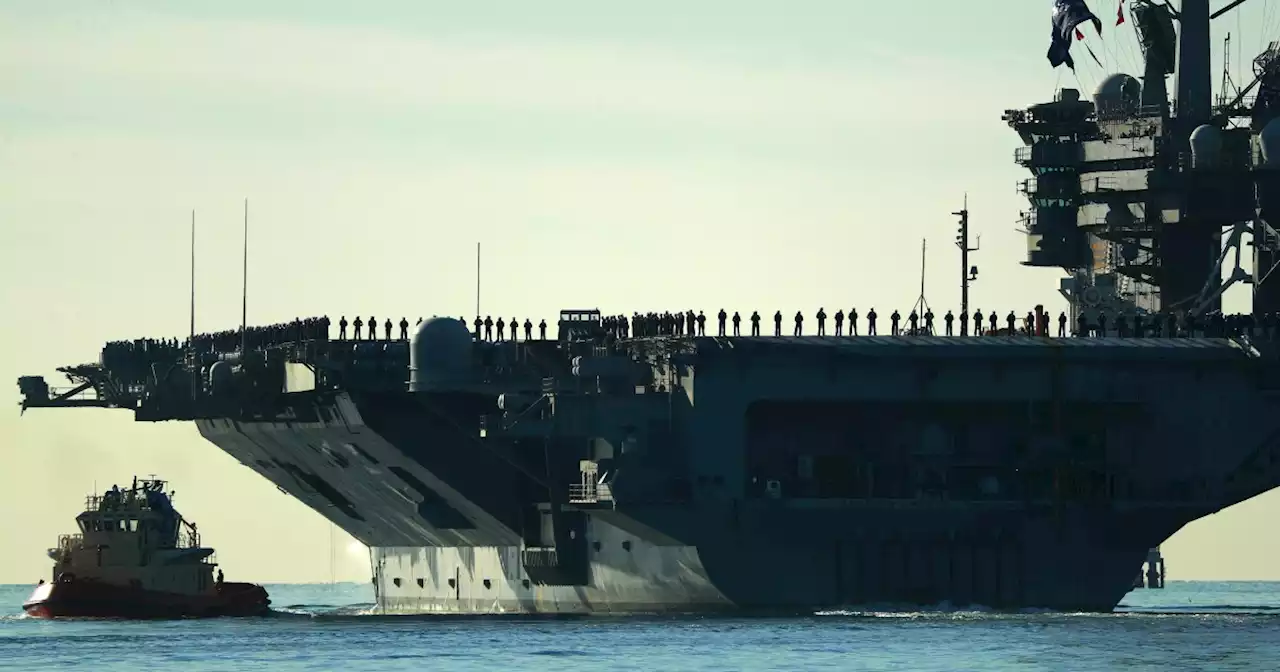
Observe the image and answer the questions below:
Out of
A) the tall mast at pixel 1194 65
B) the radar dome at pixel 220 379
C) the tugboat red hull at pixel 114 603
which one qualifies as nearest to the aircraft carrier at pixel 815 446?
the radar dome at pixel 220 379

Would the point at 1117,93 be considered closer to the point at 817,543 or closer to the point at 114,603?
the point at 817,543

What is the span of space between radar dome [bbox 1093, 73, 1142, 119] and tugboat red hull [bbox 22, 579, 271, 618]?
2796 centimetres

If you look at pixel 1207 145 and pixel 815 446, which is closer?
pixel 815 446

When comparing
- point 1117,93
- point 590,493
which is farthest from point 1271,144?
point 590,493

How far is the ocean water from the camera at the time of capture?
5281 centimetres

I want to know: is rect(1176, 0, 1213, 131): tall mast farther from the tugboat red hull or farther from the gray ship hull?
the tugboat red hull

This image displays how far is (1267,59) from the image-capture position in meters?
75.9

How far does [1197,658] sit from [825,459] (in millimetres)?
13507

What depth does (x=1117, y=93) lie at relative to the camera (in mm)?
81625

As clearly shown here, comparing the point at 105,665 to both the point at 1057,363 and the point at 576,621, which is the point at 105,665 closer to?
the point at 576,621

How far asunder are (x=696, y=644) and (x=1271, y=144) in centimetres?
2424

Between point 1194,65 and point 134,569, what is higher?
point 1194,65

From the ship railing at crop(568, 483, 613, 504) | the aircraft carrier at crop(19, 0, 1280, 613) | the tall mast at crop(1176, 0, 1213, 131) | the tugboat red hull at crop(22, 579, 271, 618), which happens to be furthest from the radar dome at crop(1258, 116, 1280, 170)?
the tugboat red hull at crop(22, 579, 271, 618)

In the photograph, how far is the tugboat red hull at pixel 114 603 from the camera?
75625mm
